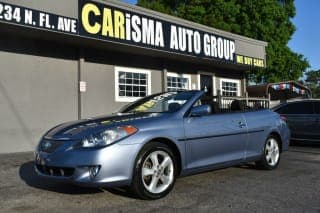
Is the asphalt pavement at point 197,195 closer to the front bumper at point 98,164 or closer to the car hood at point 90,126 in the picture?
the front bumper at point 98,164

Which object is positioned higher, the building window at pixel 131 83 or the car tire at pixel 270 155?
the building window at pixel 131 83

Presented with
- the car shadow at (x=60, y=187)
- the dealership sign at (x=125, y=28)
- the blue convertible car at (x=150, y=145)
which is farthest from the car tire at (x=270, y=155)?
the dealership sign at (x=125, y=28)

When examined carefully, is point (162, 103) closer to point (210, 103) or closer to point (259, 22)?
point (210, 103)

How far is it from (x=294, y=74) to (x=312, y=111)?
1965 cm

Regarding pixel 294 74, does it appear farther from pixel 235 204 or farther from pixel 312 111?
pixel 235 204

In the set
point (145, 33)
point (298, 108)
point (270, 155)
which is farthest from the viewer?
point (298, 108)

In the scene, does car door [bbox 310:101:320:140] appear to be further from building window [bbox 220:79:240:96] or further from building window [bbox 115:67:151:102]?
building window [bbox 220:79:240:96]

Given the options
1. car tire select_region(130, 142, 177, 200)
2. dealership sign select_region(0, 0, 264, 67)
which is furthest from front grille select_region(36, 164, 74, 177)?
dealership sign select_region(0, 0, 264, 67)

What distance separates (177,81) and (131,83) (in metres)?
2.45

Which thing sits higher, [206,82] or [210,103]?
[206,82]

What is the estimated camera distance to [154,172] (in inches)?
225

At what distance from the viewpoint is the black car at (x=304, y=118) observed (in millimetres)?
12750

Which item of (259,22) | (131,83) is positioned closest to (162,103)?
(131,83)

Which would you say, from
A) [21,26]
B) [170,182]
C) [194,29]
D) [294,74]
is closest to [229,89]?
[194,29]
